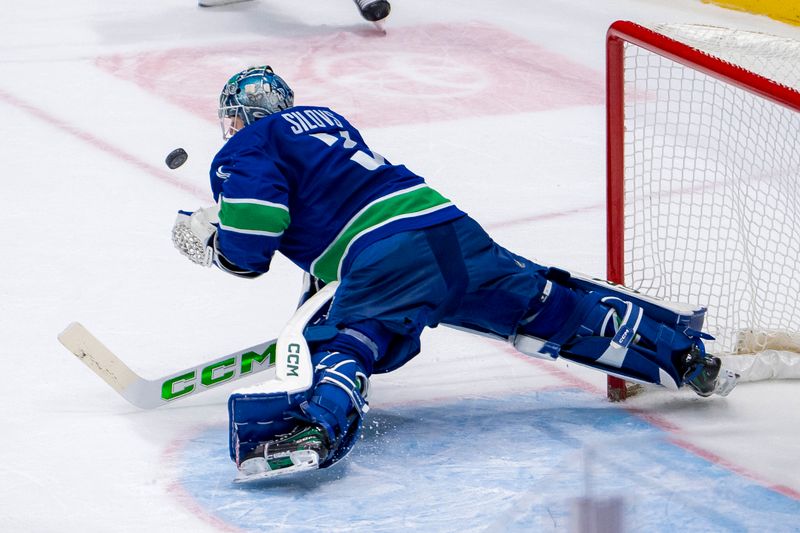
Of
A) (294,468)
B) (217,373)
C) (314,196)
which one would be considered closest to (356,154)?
(314,196)

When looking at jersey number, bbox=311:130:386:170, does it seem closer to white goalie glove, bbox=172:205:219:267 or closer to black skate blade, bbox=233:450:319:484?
white goalie glove, bbox=172:205:219:267

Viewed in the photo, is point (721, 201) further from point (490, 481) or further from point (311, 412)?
point (311, 412)

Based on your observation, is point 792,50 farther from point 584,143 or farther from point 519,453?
point 519,453

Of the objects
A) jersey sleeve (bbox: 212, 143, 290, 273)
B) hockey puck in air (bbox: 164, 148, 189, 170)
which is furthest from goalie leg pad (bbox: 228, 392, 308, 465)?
hockey puck in air (bbox: 164, 148, 189, 170)

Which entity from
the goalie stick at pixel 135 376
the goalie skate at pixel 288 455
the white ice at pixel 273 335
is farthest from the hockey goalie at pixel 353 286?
the goalie stick at pixel 135 376

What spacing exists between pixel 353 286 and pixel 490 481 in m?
0.44

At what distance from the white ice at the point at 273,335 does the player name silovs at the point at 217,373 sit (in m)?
0.05

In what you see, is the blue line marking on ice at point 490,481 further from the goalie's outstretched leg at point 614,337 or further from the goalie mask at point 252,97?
the goalie mask at point 252,97

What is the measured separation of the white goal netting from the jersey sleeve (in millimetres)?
840

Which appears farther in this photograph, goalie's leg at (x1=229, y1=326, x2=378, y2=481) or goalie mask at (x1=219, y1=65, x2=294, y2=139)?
goalie mask at (x1=219, y1=65, x2=294, y2=139)

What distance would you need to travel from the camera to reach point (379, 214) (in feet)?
8.87

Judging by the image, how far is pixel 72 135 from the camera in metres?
4.58

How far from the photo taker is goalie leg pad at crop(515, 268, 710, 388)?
2.84 metres

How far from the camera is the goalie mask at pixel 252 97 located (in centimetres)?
280
